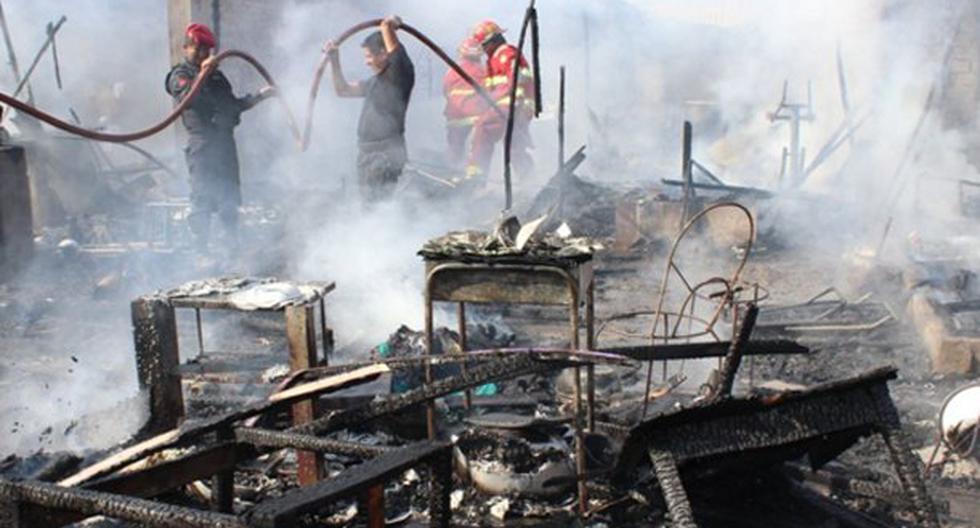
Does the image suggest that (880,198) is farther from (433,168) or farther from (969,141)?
(433,168)

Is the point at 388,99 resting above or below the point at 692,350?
above

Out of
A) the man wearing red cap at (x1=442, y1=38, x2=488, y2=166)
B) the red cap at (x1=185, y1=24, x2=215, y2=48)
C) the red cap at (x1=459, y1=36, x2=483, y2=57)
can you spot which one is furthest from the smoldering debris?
the red cap at (x1=185, y1=24, x2=215, y2=48)

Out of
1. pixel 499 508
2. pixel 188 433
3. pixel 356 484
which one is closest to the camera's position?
pixel 356 484

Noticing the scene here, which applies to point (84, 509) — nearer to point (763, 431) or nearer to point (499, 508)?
point (763, 431)

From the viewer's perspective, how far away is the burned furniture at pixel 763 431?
3277 millimetres

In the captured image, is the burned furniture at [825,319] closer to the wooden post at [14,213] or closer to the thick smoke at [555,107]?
the thick smoke at [555,107]

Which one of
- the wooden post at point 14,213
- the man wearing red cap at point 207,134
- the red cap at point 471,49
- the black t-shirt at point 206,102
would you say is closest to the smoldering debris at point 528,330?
the wooden post at point 14,213

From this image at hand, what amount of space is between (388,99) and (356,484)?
849cm

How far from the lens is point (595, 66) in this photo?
2311 centimetres

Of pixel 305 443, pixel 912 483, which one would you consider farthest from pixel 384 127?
pixel 912 483

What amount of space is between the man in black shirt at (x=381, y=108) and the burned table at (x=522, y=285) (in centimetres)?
610

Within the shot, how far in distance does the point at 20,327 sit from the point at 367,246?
11.0 ft

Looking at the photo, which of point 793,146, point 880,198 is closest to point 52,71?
point 793,146

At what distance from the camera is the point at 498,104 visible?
1383cm
